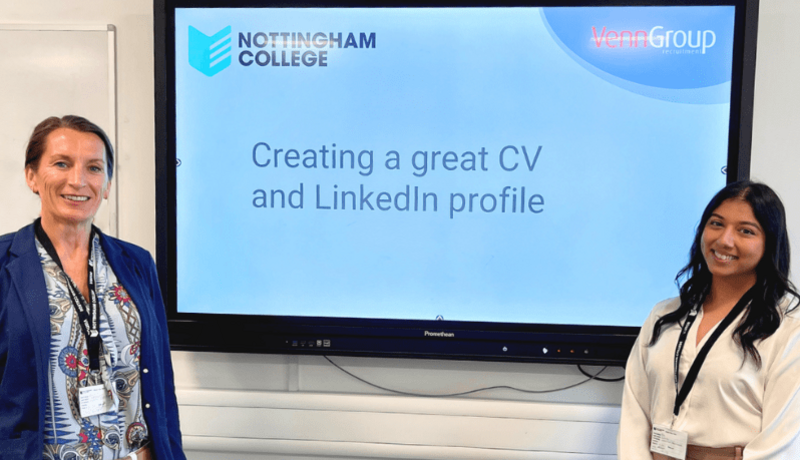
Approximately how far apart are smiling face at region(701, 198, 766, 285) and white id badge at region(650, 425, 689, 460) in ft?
1.49

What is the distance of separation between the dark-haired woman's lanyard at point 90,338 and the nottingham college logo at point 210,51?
0.96 metres

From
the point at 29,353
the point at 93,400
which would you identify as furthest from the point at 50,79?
the point at 93,400

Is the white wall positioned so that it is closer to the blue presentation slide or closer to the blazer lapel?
the blue presentation slide

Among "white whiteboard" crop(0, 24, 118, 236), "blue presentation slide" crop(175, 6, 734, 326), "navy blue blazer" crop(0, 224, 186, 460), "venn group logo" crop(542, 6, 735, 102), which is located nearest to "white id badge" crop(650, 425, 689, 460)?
"blue presentation slide" crop(175, 6, 734, 326)

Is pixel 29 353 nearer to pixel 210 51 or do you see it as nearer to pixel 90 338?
pixel 90 338

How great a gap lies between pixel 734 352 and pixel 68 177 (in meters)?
1.81

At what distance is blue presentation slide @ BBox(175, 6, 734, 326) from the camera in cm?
215

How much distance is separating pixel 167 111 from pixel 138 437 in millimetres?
1217

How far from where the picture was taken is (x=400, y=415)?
7.56 feet

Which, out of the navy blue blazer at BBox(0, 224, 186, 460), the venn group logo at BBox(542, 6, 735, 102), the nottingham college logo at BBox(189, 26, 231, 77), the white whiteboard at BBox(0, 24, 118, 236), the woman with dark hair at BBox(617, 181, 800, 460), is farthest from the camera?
the white whiteboard at BBox(0, 24, 118, 236)

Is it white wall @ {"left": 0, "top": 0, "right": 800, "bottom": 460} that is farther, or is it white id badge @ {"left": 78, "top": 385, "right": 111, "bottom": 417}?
white wall @ {"left": 0, "top": 0, "right": 800, "bottom": 460}

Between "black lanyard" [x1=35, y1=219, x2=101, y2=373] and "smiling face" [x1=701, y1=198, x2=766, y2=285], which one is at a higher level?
"smiling face" [x1=701, y1=198, x2=766, y2=285]

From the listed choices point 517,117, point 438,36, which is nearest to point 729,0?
point 517,117

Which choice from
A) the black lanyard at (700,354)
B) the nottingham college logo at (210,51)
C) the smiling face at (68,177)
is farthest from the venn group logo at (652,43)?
the smiling face at (68,177)
